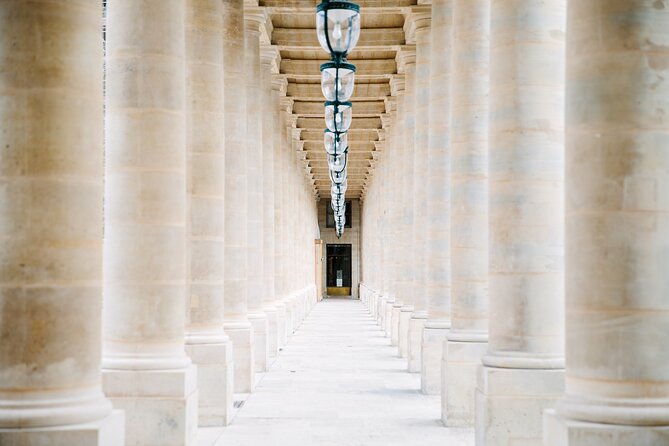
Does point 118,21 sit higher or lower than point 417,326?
higher

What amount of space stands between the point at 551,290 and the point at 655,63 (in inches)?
173

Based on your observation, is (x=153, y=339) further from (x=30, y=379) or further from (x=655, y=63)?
(x=655, y=63)

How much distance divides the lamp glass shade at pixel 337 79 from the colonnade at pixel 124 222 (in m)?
2.14

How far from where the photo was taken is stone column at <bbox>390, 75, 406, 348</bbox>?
96.9 ft

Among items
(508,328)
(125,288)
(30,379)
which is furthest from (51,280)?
(508,328)

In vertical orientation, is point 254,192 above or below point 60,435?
above

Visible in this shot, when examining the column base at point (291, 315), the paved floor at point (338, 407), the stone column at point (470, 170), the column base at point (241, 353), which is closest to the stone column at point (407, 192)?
the paved floor at point (338, 407)

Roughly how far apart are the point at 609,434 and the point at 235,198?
1206 cm

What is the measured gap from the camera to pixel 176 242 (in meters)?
11.7

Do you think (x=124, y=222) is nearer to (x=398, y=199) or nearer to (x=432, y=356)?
(x=432, y=356)

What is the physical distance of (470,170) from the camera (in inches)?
616

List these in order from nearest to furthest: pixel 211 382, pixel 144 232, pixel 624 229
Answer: pixel 624 229
pixel 144 232
pixel 211 382

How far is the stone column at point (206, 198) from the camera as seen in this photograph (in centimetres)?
1466

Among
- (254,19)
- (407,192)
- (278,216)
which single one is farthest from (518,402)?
(278,216)
